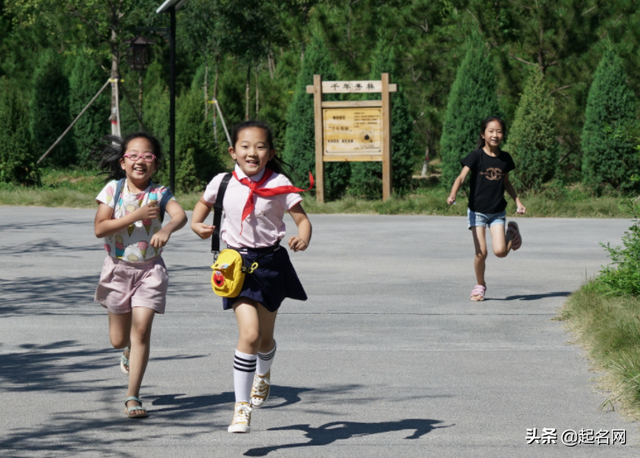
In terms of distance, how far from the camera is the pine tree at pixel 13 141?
21.6m

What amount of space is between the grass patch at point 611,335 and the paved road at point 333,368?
13 cm

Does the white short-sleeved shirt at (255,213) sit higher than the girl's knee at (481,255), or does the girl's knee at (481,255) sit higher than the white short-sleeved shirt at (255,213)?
the white short-sleeved shirt at (255,213)

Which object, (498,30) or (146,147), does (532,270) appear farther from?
(498,30)

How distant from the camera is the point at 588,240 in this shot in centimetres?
1324

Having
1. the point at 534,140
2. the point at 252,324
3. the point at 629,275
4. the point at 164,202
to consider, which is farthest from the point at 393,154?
the point at 252,324

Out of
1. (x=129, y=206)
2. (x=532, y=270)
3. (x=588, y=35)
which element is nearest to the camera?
(x=129, y=206)

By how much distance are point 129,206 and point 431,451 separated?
6.97ft

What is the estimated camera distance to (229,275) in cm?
461

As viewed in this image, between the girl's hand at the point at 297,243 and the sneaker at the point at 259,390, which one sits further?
the sneaker at the point at 259,390

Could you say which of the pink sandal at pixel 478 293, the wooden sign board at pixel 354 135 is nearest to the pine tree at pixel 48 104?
the wooden sign board at pixel 354 135

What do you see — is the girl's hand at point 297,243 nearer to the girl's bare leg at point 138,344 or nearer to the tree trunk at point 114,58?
the girl's bare leg at point 138,344

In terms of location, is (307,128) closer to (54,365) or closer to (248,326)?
(54,365)

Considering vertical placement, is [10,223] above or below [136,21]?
below

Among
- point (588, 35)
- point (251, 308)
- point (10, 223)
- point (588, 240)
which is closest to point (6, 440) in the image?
point (251, 308)
